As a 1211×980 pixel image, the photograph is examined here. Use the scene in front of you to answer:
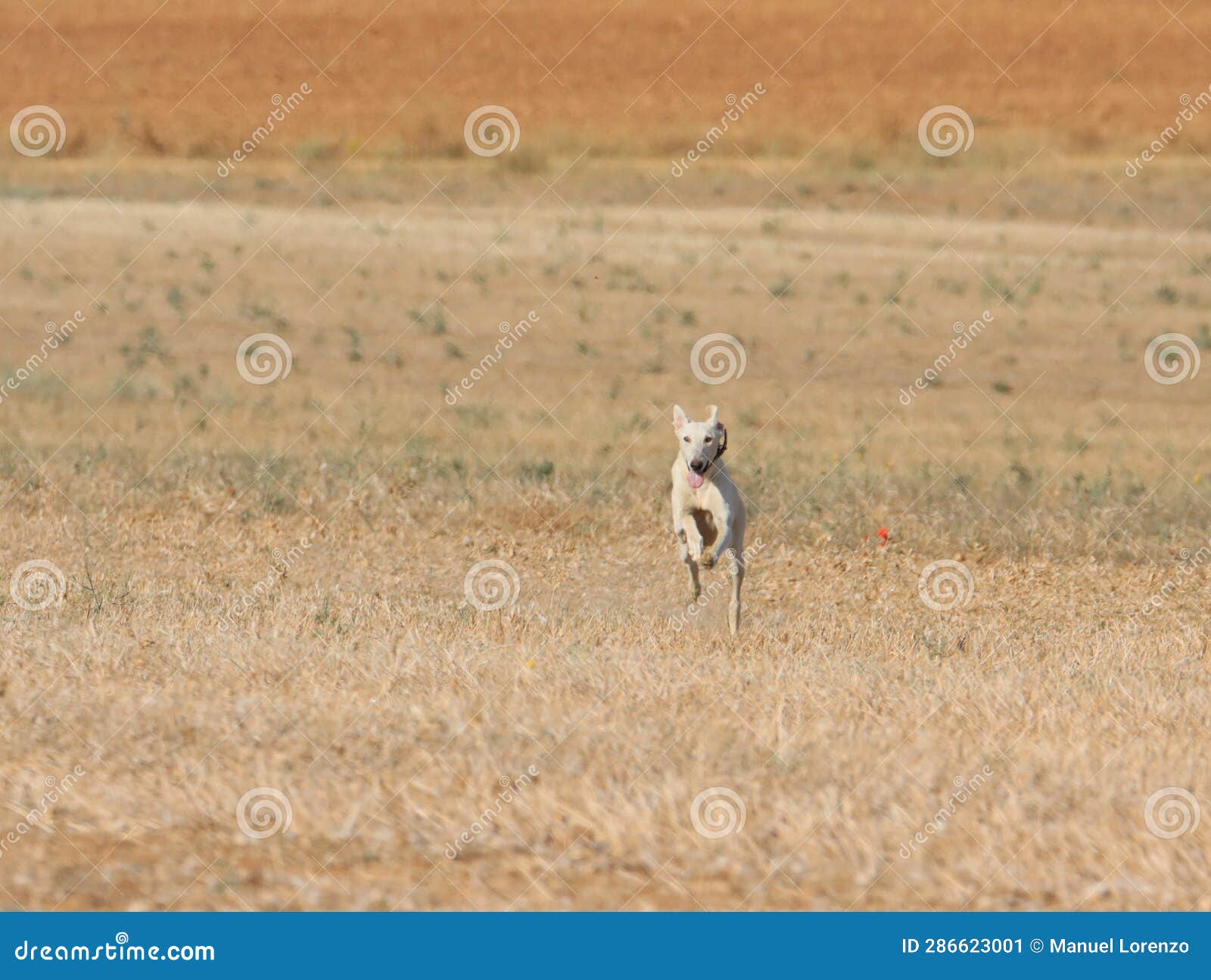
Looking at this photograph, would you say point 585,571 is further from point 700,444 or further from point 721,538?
point 700,444

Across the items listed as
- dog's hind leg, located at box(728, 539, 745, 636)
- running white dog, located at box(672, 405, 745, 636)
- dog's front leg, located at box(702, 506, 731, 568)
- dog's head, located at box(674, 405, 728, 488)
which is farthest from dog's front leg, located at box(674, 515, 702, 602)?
dog's head, located at box(674, 405, 728, 488)

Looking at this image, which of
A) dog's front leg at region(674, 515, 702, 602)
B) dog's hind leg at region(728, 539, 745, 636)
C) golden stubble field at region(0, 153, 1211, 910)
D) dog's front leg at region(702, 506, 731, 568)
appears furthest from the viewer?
dog's front leg at region(674, 515, 702, 602)

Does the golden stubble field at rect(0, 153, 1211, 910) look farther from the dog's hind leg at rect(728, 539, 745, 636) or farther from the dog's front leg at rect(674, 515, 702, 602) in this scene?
the dog's front leg at rect(674, 515, 702, 602)

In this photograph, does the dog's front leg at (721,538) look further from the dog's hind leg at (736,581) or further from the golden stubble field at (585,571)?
Result: the golden stubble field at (585,571)

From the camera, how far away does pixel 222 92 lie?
57.4 m

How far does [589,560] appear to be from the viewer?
14.2 metres

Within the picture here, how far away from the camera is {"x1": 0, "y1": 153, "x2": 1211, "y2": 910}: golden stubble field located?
19.2ft

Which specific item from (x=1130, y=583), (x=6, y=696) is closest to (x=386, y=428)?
(x=1130, y=583)

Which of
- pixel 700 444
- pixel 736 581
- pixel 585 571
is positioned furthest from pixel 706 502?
pixel 585 571

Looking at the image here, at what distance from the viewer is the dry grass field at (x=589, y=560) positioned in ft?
19.3

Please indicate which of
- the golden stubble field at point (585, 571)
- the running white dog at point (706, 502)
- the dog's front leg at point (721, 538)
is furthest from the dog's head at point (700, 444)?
the golden stubble field at point (585, 571)

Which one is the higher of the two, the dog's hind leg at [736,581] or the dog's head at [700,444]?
the dog's head at [700,444]

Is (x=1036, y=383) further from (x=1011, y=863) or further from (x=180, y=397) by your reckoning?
(x=1011, y=863)

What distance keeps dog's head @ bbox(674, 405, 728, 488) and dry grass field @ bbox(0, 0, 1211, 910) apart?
3.50 feet
